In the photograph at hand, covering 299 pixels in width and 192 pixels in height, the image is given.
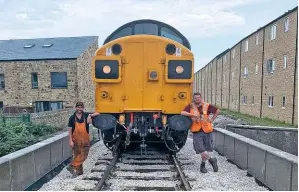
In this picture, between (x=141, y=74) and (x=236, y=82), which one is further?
(x=236, y=82)

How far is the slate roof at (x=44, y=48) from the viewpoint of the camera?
23.4 m

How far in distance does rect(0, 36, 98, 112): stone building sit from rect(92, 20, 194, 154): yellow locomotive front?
53.9 ft

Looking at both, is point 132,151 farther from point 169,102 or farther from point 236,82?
point 236,82

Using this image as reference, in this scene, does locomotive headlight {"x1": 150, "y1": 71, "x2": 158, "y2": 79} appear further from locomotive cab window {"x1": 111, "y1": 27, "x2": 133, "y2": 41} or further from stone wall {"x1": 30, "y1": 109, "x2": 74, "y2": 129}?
stone wall {"x1": 30, "y1": 109, "x2": 74, "y2": 129}

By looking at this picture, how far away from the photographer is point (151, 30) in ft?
25.7

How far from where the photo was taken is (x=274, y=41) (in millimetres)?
21031

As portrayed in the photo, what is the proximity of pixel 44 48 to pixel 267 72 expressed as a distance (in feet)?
62.0

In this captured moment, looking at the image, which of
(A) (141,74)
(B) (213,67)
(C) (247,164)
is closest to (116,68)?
(A) (141,74)

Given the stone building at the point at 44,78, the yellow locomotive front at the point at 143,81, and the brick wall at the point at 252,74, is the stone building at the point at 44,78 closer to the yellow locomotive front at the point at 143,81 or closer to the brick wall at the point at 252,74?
the brick wall at the point at 252,74

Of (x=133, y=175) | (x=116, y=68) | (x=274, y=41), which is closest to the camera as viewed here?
(x=133, y=175)

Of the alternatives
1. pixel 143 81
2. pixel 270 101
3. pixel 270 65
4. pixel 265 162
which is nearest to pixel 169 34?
pixel 143 81

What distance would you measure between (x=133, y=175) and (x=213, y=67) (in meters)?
39.8

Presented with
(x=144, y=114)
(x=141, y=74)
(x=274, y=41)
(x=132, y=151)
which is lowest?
(x=132, y=151)

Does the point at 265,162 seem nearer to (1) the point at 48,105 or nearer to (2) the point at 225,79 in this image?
(1) the point at 48,105
